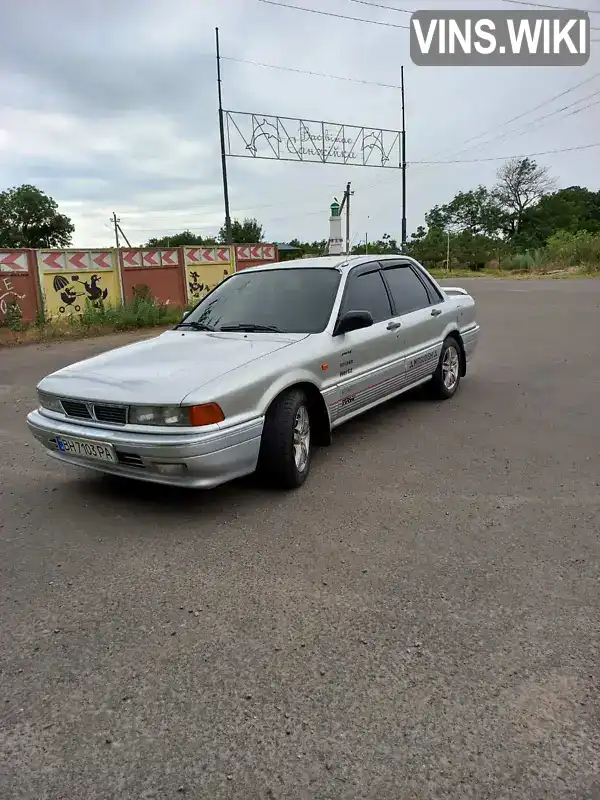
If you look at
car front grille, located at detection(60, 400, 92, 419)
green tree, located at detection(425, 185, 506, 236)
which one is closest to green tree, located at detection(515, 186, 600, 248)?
green tree, located at detection(425, 185, 506, 236)

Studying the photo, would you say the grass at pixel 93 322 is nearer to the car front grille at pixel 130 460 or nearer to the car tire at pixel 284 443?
the car front grille at pixel 130 460

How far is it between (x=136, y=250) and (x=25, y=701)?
47.9 ft

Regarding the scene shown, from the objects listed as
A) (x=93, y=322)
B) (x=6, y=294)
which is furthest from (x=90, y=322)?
(x=6, y=294)

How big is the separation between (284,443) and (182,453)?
0.73 metres

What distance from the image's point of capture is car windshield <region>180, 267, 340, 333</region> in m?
4.98

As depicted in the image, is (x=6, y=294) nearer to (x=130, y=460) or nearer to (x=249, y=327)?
(x=249, y=327)

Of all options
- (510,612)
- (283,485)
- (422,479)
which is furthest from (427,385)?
(510,612)

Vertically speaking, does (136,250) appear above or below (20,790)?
above

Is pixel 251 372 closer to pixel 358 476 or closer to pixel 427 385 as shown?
pixel 358 476

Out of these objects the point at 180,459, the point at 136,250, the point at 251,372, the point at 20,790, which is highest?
the point at 136,250

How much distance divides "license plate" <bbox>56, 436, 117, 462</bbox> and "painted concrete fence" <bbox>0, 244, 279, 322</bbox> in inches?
429

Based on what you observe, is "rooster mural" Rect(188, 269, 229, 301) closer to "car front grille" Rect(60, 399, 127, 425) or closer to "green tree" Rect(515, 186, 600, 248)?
"car front grille" Rect(60, 399, 127, 425)

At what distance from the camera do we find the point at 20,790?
1964mm

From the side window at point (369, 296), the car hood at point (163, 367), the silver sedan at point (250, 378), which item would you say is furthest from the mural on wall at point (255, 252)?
the car hood at point (163, 367)
